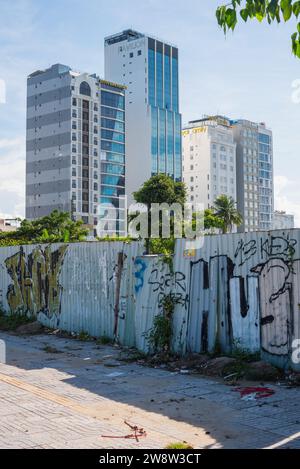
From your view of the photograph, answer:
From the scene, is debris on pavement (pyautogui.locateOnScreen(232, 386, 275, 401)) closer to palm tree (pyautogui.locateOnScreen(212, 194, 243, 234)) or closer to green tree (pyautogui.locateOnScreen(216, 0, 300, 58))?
green tree (pyautogui.locateOnScreen(216, 0, 300, 58))

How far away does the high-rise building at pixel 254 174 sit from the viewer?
13950 cm

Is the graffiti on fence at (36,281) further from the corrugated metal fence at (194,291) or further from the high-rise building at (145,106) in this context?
the high-rise building at (145,106)

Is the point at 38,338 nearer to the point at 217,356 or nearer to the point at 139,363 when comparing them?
the point at 139,363

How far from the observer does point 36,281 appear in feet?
52.6

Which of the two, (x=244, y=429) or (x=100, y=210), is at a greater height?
(x=100, y=210)

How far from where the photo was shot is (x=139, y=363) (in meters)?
10.4

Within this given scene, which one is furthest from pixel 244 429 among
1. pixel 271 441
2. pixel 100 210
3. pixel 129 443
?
pixel 100 210

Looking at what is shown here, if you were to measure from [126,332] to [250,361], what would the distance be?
3616mm

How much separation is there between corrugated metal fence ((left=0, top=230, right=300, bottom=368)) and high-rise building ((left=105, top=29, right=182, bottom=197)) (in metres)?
107

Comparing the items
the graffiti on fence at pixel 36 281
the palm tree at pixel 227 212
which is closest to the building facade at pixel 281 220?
the palm tree at pixel 227 212

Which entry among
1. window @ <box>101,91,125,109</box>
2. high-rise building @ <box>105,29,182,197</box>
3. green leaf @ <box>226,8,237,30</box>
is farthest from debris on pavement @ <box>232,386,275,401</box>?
high-rise building @ <box>105,29,182,197</box>

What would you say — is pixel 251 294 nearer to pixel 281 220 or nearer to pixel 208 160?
pixel 208 160

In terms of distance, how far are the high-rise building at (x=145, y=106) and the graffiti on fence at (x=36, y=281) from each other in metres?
104

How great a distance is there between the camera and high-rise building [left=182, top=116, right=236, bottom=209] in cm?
12962
